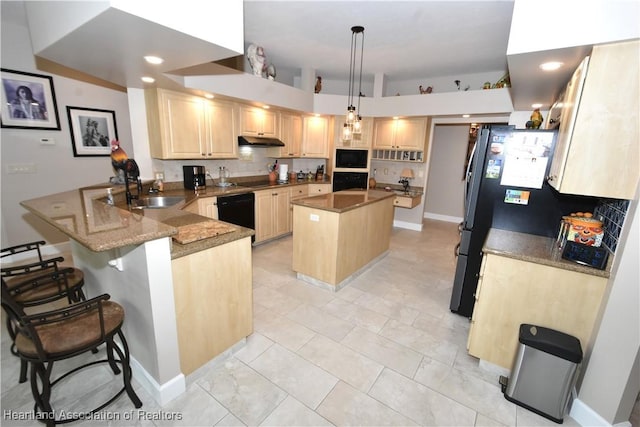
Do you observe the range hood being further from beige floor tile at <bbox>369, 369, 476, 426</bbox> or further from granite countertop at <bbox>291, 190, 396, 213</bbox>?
beige floor tile at <bbox>369, 369, 476, 426</bbox>

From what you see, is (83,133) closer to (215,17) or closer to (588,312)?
(215,17)

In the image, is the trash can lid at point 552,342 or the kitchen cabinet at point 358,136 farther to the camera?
the kitchen cabinet at point 358,136

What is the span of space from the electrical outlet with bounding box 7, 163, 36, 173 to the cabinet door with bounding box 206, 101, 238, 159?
2.03 m

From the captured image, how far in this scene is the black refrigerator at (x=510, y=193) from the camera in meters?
2.24

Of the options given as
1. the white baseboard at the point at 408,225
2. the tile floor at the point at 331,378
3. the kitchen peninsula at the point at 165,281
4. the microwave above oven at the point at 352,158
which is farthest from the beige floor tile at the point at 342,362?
the white baseboard at the point at 408,225

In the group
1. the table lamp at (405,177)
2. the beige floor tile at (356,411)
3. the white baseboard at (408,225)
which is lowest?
the beige floor tile at (356,411)

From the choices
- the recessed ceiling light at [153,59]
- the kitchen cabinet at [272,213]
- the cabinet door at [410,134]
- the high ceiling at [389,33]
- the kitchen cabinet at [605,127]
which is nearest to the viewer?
the kitchen cabinet at [605,127]

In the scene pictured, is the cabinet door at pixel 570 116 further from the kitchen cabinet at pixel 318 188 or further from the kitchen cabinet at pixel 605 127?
the kitchen cabinet at pixel 318 188

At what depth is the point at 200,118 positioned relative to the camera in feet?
12.2

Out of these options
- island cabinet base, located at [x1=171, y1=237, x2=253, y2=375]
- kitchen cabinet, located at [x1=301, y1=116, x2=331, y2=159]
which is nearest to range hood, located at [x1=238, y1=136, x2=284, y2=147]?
kitchen cabinet, located at [x1=301, y1=116, x2=331, y2=159]

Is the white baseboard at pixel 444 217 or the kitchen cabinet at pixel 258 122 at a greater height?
the kitchen cabinet at pixel 258 122

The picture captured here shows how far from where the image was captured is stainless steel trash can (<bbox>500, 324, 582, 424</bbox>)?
1.66m

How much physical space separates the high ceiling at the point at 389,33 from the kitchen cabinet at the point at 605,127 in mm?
1252

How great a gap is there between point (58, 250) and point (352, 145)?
4847mm
